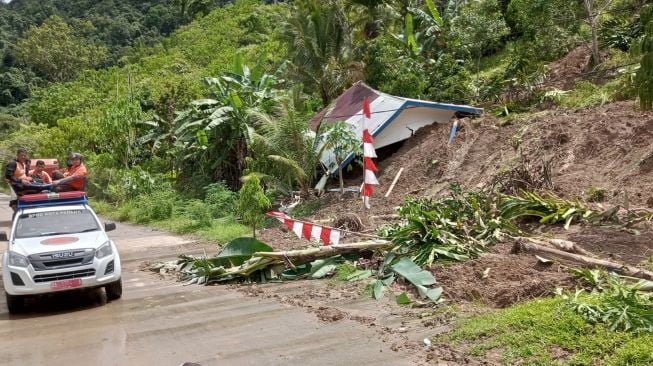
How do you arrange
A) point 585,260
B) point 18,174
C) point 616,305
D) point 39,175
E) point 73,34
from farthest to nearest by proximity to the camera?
point 73,34 → point 39,175 → point 18,174 → point 585,260 → point 616,305

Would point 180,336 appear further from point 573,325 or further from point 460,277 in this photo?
point 573,325

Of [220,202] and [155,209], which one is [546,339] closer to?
[220,202]

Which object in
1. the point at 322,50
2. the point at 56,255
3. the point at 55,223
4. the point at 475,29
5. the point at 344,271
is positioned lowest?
the point at 344,271

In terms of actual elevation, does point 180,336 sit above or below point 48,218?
below

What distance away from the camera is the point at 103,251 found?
9.62 meters

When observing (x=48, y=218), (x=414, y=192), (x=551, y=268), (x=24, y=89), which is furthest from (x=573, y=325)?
(x=24, y=89)

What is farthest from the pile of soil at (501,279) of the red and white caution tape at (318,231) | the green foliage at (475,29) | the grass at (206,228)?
the green foliage at (475,29)

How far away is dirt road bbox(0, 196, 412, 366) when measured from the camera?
7.01 metres

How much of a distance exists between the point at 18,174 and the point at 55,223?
4.27 metres

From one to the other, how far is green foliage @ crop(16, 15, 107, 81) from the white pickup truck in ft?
211

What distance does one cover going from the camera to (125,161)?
2816cm

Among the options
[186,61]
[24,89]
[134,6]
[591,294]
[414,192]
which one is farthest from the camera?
[134,6]

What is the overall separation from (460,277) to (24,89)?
241ft

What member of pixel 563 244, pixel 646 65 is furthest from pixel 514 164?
pixel 563 244
